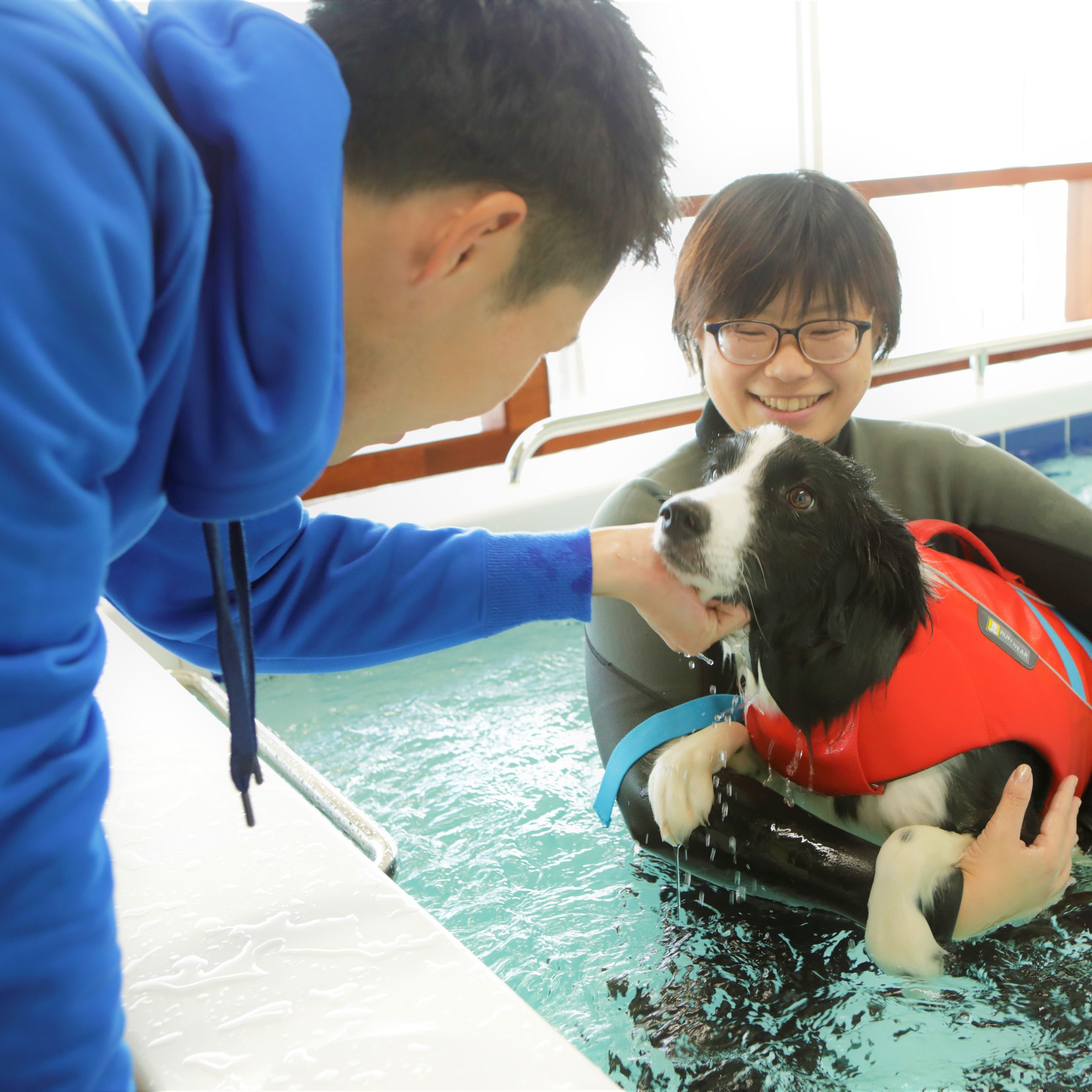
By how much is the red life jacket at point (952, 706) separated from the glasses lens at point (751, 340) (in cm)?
40

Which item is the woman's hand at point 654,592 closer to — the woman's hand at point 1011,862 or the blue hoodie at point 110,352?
the woman's hand at point 1011,862

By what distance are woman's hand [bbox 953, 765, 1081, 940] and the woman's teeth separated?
69 cm

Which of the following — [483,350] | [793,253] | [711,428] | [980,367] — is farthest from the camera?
[980,367]

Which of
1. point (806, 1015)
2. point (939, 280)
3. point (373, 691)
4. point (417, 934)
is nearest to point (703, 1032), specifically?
point (806, 1015)

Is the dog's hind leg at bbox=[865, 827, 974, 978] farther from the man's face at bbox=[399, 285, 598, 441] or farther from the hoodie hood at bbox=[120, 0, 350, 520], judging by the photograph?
the hoodie hood at bbox=[120, 0, 350, 520]

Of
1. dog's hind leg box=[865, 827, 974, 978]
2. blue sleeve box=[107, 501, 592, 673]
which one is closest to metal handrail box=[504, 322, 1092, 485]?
dog's hind leg box=[865, 827, 974, 978]

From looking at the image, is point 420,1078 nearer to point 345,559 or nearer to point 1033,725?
point 345,559

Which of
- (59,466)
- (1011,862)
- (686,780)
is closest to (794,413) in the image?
(686,780)

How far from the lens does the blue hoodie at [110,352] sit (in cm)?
50

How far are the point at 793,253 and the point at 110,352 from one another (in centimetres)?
138

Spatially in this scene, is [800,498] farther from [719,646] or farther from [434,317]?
[434,317]

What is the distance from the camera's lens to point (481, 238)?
2.46ft

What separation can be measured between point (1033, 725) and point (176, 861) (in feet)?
3.71

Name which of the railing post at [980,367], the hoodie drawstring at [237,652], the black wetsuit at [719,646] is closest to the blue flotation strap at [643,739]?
the black wetsuit at [719,646]
